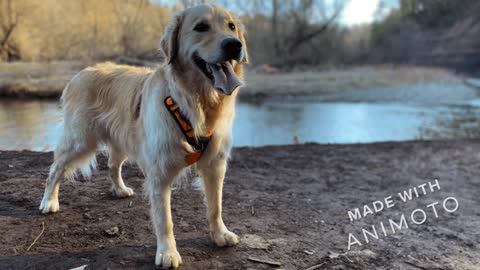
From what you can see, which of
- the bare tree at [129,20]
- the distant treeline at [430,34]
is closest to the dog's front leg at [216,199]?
the bare tree at [129,20]

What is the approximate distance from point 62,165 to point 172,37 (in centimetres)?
197

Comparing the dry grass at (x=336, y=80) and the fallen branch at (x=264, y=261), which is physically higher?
the dry grass at (x=336, y=80)

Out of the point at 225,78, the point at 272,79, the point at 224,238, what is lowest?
the point at 224,238

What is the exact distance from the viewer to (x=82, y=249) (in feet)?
11.2

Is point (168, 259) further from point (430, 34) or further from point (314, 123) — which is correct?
point (430, 34)

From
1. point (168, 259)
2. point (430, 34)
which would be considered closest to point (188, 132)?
point (168, 259)

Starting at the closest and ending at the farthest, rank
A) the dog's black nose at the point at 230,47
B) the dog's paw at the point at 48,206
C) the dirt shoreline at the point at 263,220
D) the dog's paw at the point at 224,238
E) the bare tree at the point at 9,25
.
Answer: the dog's black nose at the point at 230,47
the dirt shoreline at the point at 263,220
the dog's paw at the point at 224,238
the dog's paw at the point at 48,206
the bare tree at the point at 9,25

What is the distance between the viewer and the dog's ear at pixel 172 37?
3.28 meters

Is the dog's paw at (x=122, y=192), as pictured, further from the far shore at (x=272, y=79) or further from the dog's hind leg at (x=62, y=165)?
Answer: the far shore at (x=272, y=79)

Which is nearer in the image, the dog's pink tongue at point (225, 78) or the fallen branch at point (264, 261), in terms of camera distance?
the dog's pink tongue at point (225, 78)

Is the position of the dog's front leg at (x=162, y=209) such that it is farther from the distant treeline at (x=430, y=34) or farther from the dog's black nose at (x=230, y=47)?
the distant treeline at (x=430, y=34)

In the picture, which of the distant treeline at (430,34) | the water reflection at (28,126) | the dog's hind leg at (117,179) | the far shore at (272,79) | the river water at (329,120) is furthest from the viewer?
the distant treeline at (430,34)

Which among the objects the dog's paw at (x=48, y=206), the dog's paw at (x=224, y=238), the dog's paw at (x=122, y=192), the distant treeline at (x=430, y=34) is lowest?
the dog's paw at (x=48, y=206)

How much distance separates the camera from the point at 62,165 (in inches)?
167
